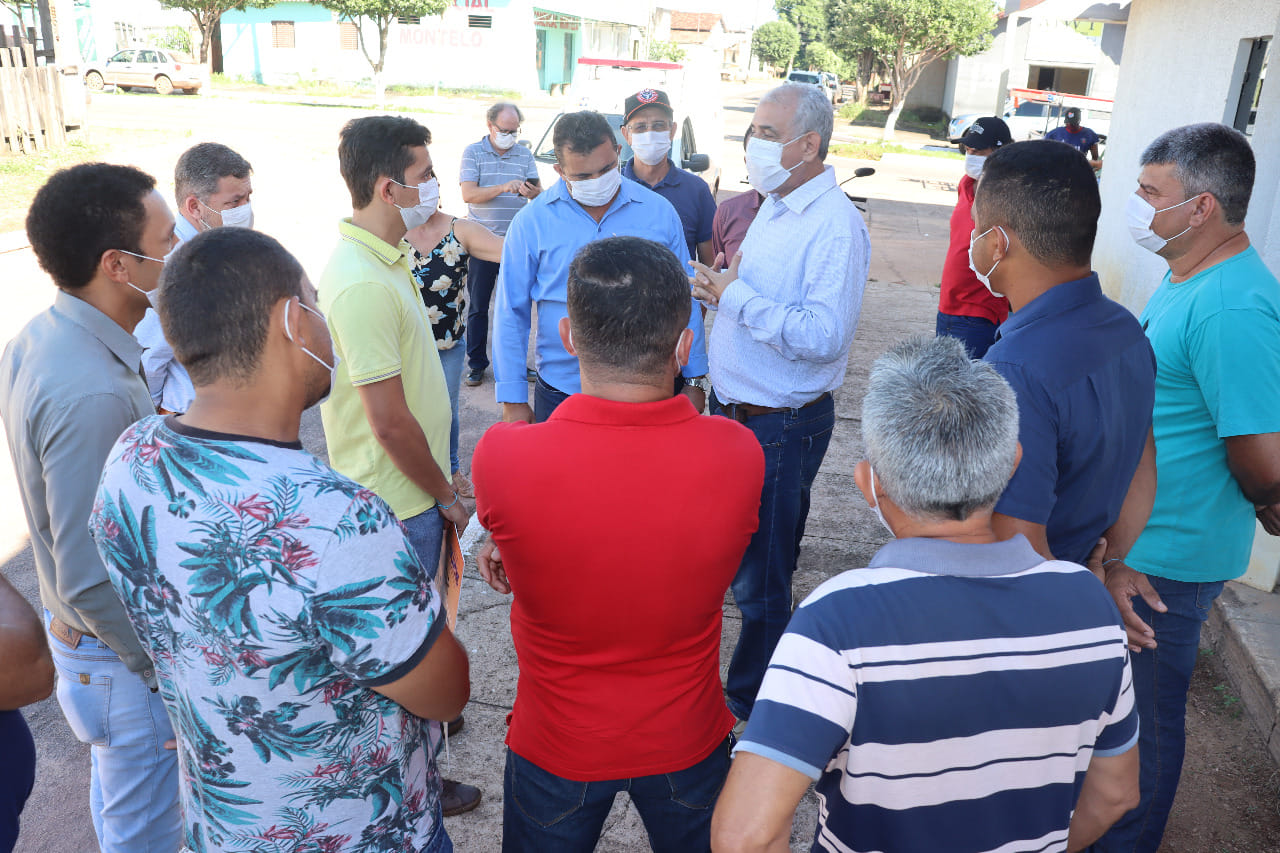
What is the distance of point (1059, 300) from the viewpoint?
2213mm

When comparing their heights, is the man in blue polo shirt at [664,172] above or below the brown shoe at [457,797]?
above

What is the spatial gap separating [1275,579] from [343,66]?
4197cm

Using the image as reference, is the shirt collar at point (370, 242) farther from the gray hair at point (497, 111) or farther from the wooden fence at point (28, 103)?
the wooden fence at point (28, 103)

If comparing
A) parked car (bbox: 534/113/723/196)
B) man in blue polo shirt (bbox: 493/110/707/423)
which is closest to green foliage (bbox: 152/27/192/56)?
parked car (bbox: 534/113/723/196)

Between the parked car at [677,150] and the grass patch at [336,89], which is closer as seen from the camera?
the parked car at [677,150]

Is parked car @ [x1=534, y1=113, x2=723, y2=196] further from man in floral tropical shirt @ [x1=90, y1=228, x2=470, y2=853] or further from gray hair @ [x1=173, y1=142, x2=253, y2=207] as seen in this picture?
man in floral tropical shirt @ [x1=90, y1=228, x2=470, y2=853]

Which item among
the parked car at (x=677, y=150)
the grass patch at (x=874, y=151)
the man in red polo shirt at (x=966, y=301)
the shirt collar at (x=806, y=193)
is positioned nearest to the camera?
the shirt collar at (x=806, y=193)

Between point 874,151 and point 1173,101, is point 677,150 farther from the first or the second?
point 874,151

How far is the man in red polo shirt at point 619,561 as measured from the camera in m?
1.83

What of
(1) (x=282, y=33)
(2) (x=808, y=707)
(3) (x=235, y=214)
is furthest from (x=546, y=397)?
(1) (x=282, y=33)

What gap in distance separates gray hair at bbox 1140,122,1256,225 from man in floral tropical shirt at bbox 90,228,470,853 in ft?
7.97

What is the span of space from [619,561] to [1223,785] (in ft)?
9.75

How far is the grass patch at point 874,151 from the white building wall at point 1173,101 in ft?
55.3

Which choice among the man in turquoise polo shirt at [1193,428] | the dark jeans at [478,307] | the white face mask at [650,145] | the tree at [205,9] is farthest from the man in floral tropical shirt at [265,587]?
the tree at [205,9]
